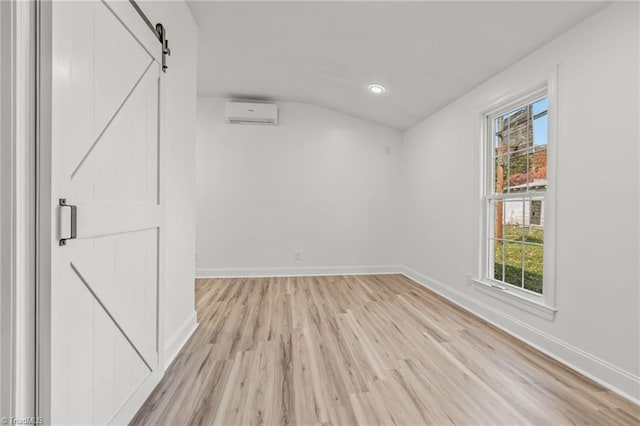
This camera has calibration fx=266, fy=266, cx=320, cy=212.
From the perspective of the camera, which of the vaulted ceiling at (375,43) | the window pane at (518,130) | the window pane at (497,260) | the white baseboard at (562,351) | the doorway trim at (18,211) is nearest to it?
the doorway trim at (18,211)

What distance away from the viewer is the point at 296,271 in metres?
4.19

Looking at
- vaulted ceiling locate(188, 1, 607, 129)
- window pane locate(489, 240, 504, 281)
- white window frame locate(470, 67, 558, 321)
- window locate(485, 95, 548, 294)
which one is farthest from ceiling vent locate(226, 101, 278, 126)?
window pane locate(489, 240, 504, 281)

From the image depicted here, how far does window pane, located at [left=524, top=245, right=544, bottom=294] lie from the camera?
7.17 ft

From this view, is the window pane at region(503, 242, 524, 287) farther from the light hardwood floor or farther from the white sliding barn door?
the white sliding barn door

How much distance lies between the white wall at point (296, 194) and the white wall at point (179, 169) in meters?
1.83

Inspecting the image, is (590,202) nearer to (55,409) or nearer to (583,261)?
(583,261)

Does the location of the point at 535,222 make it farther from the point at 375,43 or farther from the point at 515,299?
the point at 375,43

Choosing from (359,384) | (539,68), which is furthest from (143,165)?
(539,68)

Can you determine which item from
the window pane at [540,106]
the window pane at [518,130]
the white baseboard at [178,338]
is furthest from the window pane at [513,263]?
the white baseboard at [178,338]

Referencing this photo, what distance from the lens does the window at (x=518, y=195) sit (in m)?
2.20

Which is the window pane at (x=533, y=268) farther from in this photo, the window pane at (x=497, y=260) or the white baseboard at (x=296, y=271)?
the white baseboard at (x=296, y=271)

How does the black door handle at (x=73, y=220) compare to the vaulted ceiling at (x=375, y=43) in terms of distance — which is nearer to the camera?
the black door handle at (x=73, y=220)

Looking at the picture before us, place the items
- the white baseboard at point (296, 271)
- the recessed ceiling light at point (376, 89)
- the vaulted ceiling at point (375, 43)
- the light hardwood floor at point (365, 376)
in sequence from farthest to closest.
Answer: the white baseboard at point (296, 271) → the recessed ceiling light at point (376, 89) → the vaulted ceiling at point (375, 43) → the light hardwood floor at point (365, 376)

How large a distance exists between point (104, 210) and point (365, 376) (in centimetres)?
163
